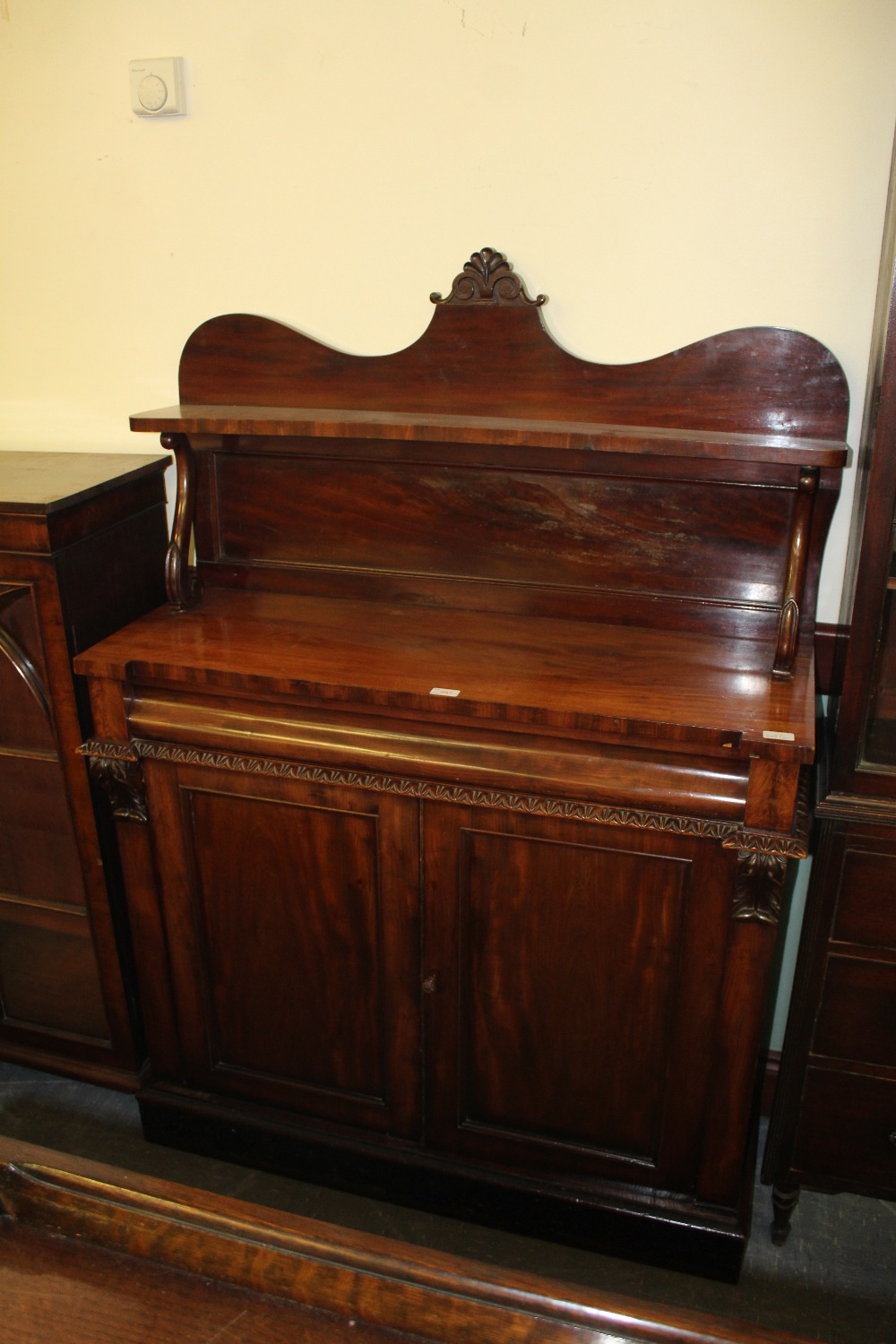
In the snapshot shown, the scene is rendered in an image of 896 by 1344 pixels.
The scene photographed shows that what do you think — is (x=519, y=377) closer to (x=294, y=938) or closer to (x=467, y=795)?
(x=467, y=795)

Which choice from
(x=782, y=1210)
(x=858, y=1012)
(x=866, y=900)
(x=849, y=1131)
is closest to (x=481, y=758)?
(x=866, y=900)

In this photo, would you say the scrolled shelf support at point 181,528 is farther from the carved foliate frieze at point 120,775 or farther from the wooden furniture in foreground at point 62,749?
the carved foliate frieze at point 120,775

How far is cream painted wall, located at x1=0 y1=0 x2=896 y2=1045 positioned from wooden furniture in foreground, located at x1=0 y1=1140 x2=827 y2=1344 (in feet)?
4.35

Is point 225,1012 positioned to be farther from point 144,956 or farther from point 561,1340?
point 561,1340

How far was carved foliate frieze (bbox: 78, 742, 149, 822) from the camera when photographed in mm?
1778

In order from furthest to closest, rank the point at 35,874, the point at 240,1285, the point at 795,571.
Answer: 1. the point at 35,874
2. the point at 795,571
3. the point at 240,1285

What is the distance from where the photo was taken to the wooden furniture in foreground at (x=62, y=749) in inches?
70.0

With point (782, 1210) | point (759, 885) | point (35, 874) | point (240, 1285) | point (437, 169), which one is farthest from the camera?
point (35, 874)

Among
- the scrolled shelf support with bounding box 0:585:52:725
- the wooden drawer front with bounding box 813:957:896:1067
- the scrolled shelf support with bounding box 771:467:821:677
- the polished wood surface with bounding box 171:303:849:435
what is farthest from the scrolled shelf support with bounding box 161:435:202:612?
the wooden drawer front with bounding box 813:957:896:1067

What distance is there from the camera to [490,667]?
5.44 ft

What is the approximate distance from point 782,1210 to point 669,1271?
238 millimetres

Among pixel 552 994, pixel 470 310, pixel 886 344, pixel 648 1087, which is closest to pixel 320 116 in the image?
pixel 470 310

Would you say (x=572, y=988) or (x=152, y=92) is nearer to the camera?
(x=572, y=988)

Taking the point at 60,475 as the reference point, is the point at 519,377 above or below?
above
